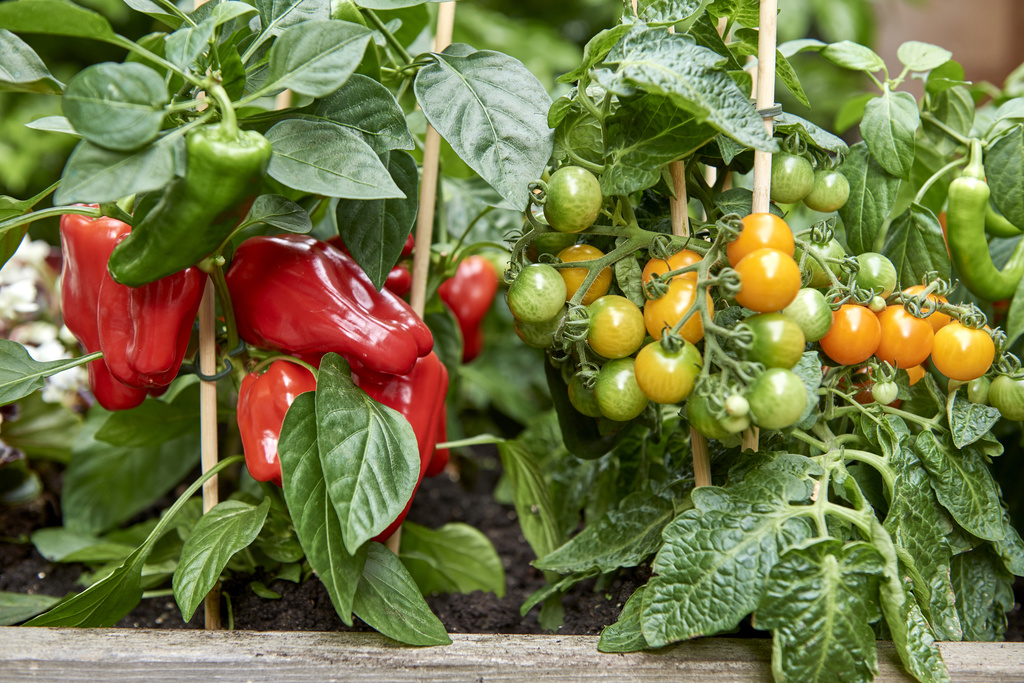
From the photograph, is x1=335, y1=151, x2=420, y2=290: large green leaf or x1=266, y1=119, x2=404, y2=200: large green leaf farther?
x1=335, y1=151, x2=420, y2=290: large green leaf

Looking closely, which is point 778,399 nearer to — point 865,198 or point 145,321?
point 865,198

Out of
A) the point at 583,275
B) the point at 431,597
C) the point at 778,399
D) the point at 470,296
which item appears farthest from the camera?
the point at 470,296

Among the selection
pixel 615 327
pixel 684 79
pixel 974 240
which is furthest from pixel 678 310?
pixel 974 240

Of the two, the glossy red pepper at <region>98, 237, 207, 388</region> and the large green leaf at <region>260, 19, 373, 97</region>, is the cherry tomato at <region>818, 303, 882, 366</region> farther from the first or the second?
the glossy red pepper at <region>98, 237, 207, 388</region>

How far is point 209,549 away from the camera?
0.57 metres

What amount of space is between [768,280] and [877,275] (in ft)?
0.55

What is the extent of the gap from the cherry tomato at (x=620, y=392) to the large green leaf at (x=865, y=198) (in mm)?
284

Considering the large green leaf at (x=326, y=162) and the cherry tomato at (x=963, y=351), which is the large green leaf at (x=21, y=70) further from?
the cherry tomato at (x=963, y=351)

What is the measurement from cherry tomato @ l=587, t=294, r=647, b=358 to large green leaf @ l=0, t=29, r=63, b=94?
41cm

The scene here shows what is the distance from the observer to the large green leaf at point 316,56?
0.47 metres

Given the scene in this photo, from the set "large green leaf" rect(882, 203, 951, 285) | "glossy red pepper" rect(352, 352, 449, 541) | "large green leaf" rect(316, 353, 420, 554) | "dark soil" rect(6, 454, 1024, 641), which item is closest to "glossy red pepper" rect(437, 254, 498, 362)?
"dark soil" rect(6, 454, 1024, 641)

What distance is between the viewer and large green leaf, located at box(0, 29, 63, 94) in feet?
1.56

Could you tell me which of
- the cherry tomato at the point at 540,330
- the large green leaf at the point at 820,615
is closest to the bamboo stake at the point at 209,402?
the cherry tomato at the point at 540,330

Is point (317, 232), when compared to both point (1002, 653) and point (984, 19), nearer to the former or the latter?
point (1002, 653)
